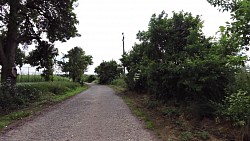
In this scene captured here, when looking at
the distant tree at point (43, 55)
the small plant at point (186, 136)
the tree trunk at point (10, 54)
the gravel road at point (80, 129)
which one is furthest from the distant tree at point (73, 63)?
the small plant at point (186, 136)

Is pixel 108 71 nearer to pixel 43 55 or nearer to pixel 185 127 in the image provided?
pixel 43 55

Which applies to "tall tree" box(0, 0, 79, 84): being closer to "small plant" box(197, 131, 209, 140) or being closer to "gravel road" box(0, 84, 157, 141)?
"gravel road" box(0, 84, 157, 141)

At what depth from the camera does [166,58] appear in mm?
12586

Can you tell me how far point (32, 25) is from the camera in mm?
20344

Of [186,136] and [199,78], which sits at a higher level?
[199,78]

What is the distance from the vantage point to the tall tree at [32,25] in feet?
56.4

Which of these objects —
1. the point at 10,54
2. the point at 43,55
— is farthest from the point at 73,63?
the point at 10,54

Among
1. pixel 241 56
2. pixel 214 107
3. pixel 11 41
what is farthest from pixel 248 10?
pixel 11 41

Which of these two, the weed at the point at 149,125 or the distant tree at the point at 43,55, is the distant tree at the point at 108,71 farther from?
the weed at the point at 149,125

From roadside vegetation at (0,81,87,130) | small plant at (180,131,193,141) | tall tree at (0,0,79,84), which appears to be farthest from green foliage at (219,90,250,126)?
tall tree at (0,0,79,84)

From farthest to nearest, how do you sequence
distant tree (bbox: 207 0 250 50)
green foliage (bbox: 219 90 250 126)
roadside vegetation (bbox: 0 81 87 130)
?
roadside vegetation (bbox: 0 81 87 130) → green foliage (bbox: 219 90 250 126) → distant tree (bbox: 207 0 250 50)

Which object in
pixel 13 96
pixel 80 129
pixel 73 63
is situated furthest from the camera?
pixel 73 63

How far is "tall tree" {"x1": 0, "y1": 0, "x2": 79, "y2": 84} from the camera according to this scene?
17.2m

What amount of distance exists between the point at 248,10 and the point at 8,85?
1344cm
